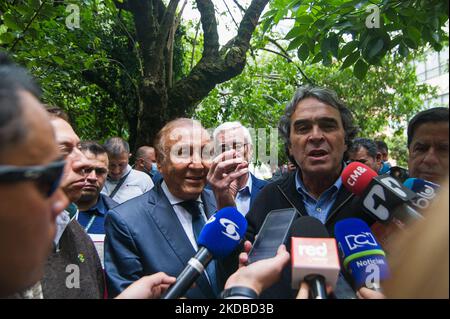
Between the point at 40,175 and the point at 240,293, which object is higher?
the point at 40,175

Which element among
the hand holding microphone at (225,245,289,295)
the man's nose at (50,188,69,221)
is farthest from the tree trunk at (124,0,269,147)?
the man's nose at (50,188,69,221)

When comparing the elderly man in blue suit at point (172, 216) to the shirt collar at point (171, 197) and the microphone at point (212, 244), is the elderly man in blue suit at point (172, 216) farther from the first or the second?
the microphone at point (212, 244)

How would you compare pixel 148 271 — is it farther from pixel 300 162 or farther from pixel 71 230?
pixel 300 162

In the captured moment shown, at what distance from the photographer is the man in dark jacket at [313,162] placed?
1.99 metres

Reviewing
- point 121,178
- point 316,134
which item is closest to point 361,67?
point 316,134

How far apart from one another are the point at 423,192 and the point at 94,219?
2.34 meters

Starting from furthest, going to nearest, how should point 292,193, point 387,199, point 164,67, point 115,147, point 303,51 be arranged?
point 164,67
point 115,147
point 303,51
point 292,193
point 387,199

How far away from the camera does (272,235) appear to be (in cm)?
147

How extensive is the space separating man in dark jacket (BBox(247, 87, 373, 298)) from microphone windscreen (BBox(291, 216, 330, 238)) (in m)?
0.48

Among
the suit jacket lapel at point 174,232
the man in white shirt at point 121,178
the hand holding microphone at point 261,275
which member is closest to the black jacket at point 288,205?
the suit jacket lapel at point 174,232

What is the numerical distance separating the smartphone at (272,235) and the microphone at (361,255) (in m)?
0.19

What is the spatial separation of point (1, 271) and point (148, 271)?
1.03m

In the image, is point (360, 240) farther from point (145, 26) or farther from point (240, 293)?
point (145, 26)

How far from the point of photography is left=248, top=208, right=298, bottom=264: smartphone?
4.52ft
